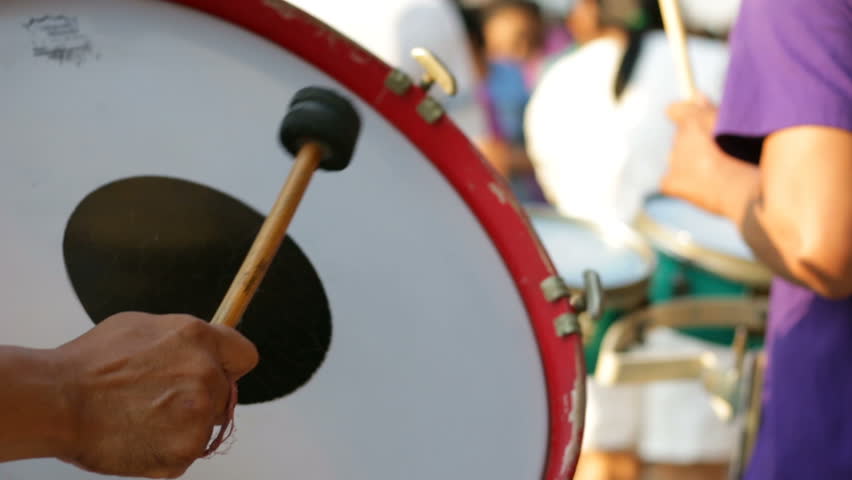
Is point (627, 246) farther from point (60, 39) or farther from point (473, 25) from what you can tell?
point (473, 25)

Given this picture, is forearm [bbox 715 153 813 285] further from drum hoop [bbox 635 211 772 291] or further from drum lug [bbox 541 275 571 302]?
drum hoop [bbox 635 211 772 291]

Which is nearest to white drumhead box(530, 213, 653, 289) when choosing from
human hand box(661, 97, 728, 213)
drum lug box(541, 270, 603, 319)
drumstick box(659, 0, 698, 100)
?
drumstick box(659, 0, 698, 100)

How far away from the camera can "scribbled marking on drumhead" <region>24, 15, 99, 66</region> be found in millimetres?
900

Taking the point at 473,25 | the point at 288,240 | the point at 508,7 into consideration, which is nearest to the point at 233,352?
the point at 288,240

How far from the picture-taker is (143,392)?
77cm

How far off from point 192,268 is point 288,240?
9cm

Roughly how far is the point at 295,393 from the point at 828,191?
534 millimetres

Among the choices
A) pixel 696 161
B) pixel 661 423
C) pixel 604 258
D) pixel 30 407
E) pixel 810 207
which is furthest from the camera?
pixel 661 423

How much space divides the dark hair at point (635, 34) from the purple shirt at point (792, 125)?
151cm

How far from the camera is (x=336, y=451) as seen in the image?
943 mm

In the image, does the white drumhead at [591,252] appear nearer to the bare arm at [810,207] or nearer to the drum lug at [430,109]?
the bare arm at [810,207]

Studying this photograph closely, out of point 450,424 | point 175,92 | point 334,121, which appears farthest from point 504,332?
point 175,92

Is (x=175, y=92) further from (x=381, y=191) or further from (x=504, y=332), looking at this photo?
(x=504, y=332)

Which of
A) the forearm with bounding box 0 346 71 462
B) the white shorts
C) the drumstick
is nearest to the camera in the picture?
the forearm with bounding box 0 346 71 462
